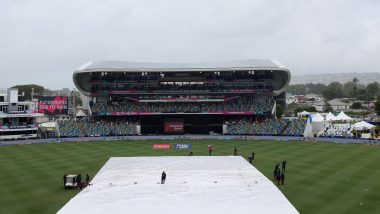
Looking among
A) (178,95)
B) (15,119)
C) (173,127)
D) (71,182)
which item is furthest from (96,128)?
(71,182)

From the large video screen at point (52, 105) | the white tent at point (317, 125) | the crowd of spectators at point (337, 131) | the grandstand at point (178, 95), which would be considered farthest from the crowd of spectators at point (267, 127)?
the large video screen at point (52, 105)

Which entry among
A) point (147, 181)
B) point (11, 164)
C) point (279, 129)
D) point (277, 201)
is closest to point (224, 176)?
point (147, 181)

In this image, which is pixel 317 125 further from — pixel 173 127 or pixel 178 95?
pixel 178 95

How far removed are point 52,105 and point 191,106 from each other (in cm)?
2930

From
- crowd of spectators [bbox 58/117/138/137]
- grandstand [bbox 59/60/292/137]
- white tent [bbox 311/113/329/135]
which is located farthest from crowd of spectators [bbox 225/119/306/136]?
crowd of spectators [bbox 58/117/138/137]

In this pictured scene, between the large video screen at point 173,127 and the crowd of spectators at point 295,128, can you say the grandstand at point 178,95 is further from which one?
the crowd of spectators at point 295,128

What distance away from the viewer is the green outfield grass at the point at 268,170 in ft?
79.8

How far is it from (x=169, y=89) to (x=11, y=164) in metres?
43.6

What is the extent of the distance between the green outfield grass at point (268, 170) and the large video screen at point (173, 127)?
19.4 metres

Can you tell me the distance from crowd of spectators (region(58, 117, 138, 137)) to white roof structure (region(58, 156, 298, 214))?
139 feet

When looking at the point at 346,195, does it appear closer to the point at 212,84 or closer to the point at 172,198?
the point at 172,198

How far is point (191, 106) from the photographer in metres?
78.4

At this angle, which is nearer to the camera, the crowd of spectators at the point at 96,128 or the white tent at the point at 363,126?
the white tent at the point at 363,126

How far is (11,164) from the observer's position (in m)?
41.4
